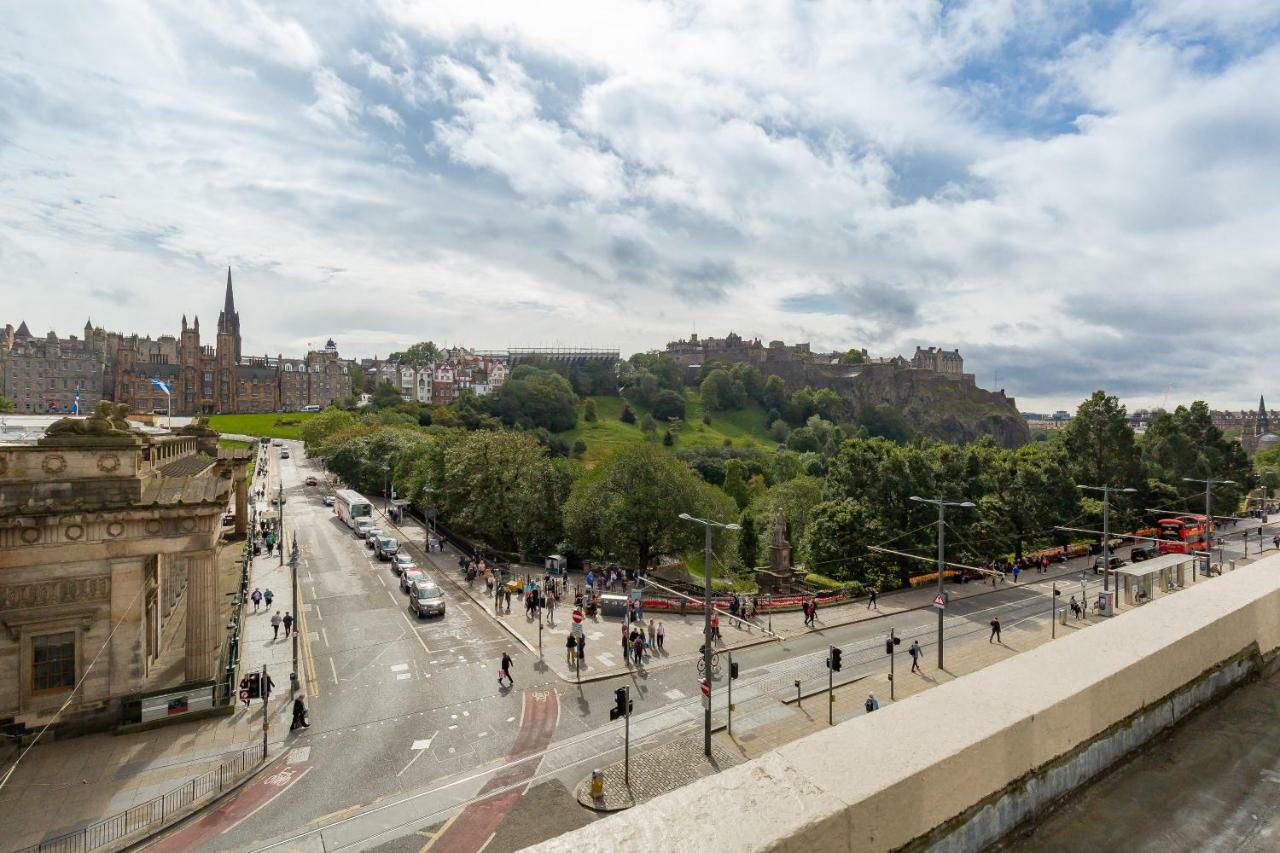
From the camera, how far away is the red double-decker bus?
46.4 metres

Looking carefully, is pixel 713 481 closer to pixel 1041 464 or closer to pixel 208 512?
pixel 1041 464

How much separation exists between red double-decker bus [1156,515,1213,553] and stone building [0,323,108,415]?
158188 mm

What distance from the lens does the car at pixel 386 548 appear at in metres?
44.1

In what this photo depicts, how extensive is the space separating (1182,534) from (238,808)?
6119 cm

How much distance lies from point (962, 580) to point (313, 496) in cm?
6275

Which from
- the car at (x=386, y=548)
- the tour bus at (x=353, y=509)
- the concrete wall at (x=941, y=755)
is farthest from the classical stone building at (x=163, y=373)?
the concrete wall at (x=941, y=755)

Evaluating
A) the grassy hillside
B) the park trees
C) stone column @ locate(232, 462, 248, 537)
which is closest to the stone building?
the grassy hillside

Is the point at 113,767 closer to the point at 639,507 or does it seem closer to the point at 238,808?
the point at 238,808

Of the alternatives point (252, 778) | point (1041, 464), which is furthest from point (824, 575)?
point (252, 778)

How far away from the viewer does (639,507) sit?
4038 cm

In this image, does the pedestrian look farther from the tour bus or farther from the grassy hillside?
the grassy hillside

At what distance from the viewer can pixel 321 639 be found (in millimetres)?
28844

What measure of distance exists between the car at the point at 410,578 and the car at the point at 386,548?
23.1 ft

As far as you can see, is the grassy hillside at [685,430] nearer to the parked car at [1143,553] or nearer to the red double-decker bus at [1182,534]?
the red double-decker bus at [1182,534]
